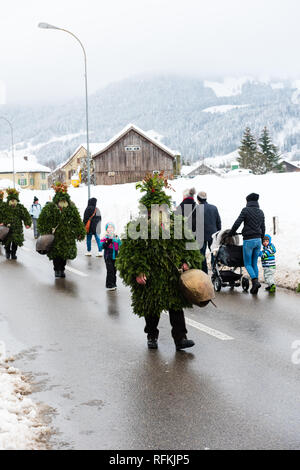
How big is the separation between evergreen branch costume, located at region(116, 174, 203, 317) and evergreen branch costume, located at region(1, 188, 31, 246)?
11.5 m

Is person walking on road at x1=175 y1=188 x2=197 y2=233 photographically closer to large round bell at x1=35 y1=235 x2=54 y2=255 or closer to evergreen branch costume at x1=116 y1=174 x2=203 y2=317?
large round bell at x1=35 y1=235 x2=54 y2=255

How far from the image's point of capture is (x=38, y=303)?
1084 centimetres

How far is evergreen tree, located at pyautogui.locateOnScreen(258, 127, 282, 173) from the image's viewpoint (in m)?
91.4

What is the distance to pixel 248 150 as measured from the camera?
92312 millimetres

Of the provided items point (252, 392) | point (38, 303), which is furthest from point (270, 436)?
point (38, 303)

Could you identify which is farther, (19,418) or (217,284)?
(217,284)

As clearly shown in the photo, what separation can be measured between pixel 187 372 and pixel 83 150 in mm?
80175

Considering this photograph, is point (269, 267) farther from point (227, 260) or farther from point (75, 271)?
point (75, 271)

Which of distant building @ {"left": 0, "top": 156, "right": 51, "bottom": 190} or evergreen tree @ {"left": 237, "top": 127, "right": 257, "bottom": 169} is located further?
distant building @ {"left": 0, "top": 156, "right": 51, "bottom": 190}

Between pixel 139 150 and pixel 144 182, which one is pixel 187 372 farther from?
pixel 139 150

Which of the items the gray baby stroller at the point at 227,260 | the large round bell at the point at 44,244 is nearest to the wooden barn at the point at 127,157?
the large round bell at the point at 44,244

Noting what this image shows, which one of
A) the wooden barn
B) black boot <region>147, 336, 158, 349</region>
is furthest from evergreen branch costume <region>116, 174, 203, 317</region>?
the wooden barn

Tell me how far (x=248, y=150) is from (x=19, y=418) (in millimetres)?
90237

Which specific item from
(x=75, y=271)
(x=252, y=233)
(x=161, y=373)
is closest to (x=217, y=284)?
(x=252, y=233)
